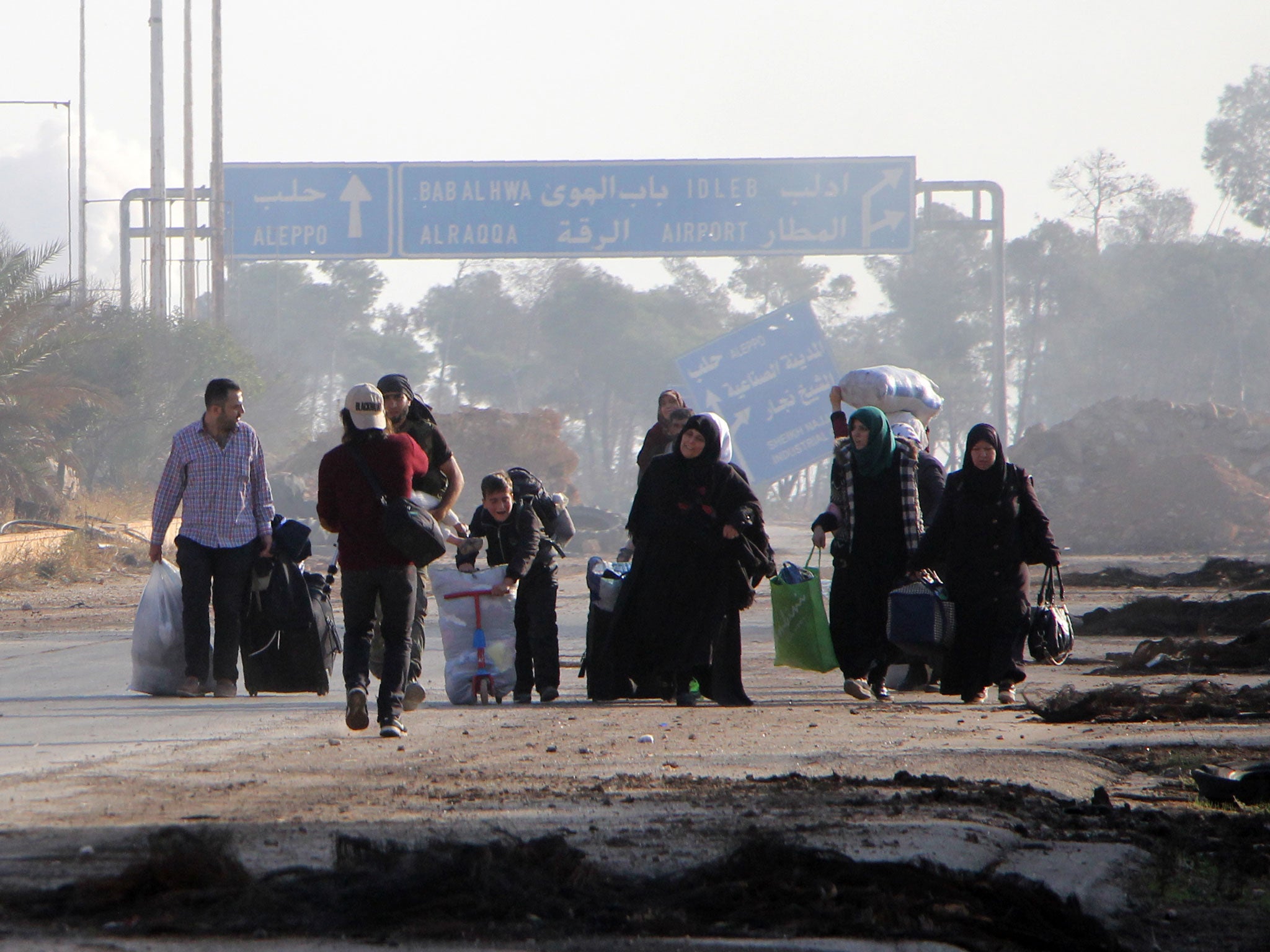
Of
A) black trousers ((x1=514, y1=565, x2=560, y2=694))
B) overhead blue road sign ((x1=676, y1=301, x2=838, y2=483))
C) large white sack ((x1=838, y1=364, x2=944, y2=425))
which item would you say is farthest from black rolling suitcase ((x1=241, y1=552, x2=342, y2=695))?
overhead blue road sign ((x1=676, y1=301, x2=838, y2=483))

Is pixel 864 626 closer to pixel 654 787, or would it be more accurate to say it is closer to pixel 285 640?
pixel 285 640

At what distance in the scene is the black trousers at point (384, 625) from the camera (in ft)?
22.4

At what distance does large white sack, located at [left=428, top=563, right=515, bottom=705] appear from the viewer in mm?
8266

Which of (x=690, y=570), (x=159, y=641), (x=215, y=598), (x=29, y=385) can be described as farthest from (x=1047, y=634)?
(x=29, y=385)

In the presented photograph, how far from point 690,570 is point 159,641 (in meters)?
2.65

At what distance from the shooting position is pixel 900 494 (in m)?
8.77

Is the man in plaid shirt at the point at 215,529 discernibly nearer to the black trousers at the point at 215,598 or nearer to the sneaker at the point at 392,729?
the black trousers at the point at 215,598

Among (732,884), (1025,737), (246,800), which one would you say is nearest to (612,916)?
(732,884)

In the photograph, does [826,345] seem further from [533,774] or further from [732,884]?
[732,884]

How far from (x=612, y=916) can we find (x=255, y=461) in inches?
212

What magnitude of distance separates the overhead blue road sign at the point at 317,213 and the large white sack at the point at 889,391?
19.2 meters

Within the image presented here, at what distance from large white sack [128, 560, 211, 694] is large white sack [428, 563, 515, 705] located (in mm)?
1330

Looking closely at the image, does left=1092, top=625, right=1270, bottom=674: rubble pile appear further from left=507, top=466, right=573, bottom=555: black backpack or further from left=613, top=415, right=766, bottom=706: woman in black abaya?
left=507, top=466, right=573, bottom=555: black backpack

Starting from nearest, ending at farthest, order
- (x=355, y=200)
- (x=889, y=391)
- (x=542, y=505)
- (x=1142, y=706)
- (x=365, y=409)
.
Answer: (x=365, y=409), (x=1142, y=706), (x=542, y=505), (x=889, y=391), (x=355, y=200)
